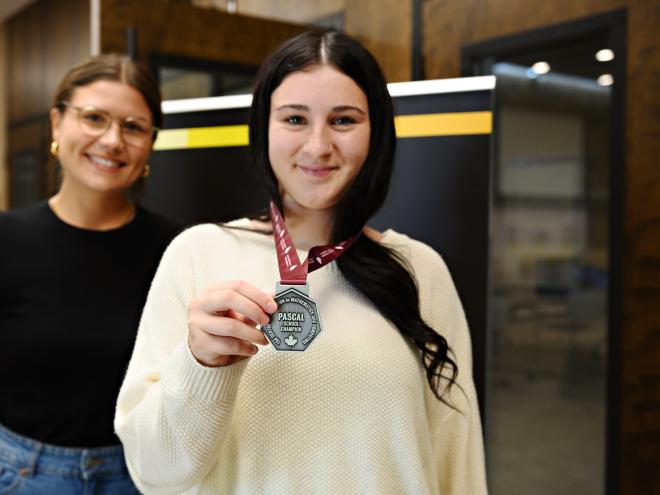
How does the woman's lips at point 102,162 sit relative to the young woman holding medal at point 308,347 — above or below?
above

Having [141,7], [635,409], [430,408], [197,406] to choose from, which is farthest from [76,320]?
[635,409]

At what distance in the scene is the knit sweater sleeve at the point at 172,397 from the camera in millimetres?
999

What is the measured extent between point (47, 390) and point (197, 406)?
2.30ft

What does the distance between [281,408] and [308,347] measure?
14cm

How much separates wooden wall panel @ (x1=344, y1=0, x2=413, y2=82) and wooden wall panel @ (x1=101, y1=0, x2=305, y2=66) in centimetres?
37

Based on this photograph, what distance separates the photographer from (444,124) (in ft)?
5.66

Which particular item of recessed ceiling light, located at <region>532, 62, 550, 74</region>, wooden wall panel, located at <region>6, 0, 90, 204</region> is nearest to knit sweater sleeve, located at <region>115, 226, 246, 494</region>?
wooden wall panel, located at <region>6, 0, 90, 204</region>

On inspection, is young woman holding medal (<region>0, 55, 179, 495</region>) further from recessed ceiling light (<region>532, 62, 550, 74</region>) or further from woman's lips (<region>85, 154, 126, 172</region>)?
recessed ceiling light (<region>532, 62, 550, 74</region>)

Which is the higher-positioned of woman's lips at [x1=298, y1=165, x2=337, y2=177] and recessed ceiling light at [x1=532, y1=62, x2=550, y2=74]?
recessed ceiling light at [x1=532, y1=62, x2=550, y2=74]

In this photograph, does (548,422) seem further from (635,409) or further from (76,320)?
(76,320)

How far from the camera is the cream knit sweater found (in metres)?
1.08

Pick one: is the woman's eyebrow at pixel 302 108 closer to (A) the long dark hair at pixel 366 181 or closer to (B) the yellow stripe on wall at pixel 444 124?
(A) the long dark hair at pixel 366 181

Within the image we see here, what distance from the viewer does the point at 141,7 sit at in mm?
2721

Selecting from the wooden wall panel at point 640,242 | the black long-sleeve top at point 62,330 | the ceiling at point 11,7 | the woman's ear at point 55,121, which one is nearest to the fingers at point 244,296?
the black long-sleeve top at point 62,330
